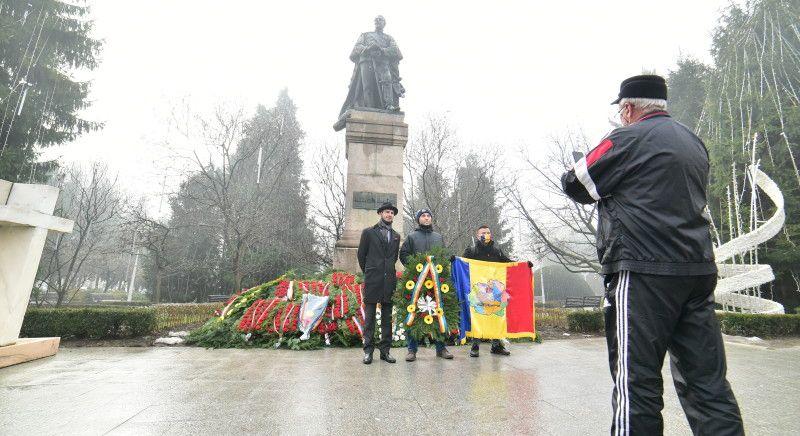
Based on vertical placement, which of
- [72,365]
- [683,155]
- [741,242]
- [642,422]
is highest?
[741,242]

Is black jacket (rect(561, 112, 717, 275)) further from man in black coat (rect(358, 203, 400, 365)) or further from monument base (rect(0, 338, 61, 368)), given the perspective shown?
monument base (rect(0, 338, 61, 368))

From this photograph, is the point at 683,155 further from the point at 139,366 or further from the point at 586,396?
the point at 139,366

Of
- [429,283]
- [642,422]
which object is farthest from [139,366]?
[642,422]

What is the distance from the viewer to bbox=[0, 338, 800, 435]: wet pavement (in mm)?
2797

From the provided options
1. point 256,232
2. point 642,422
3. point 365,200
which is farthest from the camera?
point 256,232

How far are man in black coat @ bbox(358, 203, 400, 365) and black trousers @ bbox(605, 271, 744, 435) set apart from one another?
3.76m

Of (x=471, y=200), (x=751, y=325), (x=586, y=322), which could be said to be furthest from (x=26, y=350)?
→ (x=471, y=200)

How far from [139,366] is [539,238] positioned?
24549 mm

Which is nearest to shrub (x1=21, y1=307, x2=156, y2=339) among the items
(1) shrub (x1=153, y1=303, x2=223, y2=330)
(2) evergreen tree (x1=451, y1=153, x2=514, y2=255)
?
(1) shrub (x1=153, y1=303, x2=223, y2=330)

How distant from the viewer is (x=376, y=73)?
11.6m

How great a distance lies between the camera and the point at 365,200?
9.88 m

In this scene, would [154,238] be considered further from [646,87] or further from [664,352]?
[664,352]

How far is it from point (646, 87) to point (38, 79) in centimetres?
1962

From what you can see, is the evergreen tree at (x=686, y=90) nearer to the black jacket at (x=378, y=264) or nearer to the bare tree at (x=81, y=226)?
the black jacket at (x=378, y=264)
